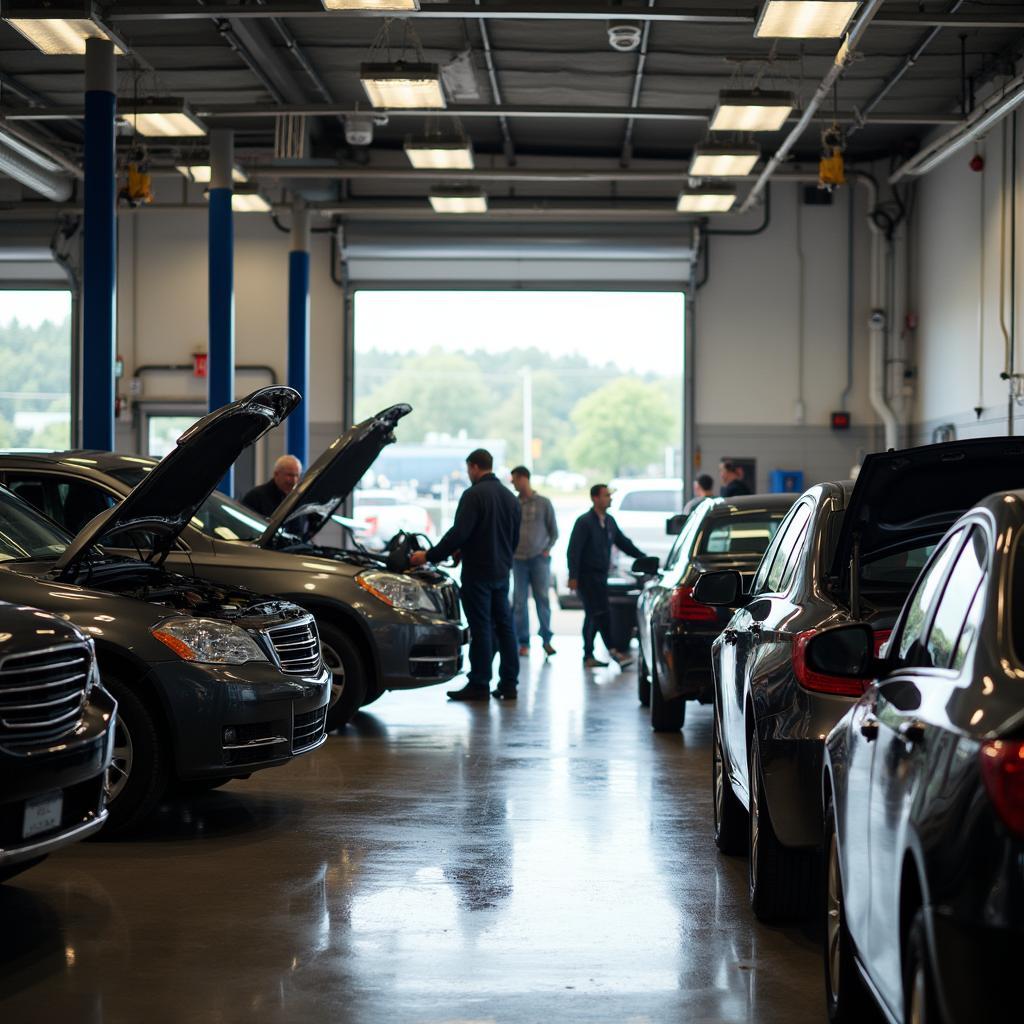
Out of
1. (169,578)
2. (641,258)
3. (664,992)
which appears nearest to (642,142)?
(641,258)

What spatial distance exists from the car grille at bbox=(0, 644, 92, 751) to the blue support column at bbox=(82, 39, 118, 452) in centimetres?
883

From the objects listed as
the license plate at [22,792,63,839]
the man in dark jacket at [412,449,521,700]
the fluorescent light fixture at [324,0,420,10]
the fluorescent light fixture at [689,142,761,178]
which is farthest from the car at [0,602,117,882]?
the fluorescent light fixture at [689,142,761,178]

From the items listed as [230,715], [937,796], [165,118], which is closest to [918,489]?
[937,796]

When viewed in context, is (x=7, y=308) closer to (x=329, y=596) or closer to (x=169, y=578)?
(x=329, y=596)

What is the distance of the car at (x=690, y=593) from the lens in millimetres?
9062

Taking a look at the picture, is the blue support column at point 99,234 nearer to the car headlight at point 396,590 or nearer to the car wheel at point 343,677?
the car headlight at point 396,590

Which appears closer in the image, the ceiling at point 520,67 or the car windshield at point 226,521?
the car windshield at point 226,521

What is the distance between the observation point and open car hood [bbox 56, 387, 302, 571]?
667 cm

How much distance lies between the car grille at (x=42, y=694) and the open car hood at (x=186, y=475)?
186 centimetres

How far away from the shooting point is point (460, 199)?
18.8 metres

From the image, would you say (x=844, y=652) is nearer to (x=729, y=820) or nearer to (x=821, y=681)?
(x=821, y=681)

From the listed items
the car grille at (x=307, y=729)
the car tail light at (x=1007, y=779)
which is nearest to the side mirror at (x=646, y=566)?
the car grille at (x=307, y=729)

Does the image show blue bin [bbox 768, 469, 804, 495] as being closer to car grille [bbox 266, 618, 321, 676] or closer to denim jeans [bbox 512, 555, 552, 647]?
denim jeans [bbox 512, 555, 552, 647]

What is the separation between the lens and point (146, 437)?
75.6 feet
